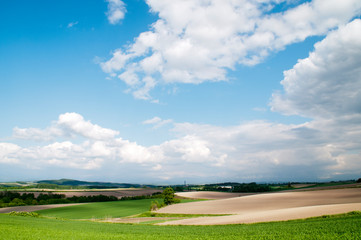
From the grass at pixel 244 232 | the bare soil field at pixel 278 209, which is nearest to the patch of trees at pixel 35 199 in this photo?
the bare soil field at pixel 278 209

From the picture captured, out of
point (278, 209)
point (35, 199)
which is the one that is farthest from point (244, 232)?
point (35, 199)

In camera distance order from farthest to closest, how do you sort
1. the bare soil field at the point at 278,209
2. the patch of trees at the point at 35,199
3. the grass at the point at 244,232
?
1. the patch of trees at the point at 35,199
2. the bare soil field at the point at 278,209
3. the grass at the point at 244,232

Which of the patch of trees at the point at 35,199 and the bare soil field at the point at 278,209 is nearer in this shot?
the bare soil field at the point at 278,209

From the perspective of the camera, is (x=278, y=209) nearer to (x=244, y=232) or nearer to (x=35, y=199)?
(x=244, y=232)

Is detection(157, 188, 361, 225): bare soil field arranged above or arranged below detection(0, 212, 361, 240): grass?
below

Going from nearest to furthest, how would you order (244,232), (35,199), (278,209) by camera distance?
(244,232) → (278,209) → (35,199)

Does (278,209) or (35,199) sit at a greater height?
(278,209)

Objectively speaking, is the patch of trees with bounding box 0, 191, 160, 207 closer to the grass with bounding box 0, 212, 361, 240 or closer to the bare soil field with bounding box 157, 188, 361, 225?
the bare soil field with bounding box 157, 188, 361, 225

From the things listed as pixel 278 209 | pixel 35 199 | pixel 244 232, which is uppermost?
pixel 244 232

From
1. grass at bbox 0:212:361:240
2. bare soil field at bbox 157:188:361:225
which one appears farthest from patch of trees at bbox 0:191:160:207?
grass at bbox 0:212:361:240

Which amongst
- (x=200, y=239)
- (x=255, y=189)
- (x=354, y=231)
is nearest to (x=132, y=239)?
(x=200, y=239)

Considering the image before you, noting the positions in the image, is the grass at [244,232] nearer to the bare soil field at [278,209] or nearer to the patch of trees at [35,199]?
the bare soil field at [278,209]

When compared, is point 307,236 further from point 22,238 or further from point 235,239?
point 22,238

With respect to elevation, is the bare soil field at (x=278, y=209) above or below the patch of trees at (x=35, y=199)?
above
